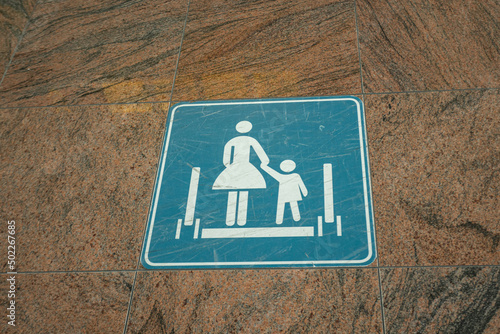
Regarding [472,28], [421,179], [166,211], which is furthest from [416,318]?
[472,28]

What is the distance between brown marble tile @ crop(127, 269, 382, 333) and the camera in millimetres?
2311

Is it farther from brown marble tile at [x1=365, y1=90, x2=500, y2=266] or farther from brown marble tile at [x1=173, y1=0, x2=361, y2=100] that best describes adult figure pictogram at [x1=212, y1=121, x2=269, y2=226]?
brown marble tile at [x1=365, y1=90, x2=500, y2=266]

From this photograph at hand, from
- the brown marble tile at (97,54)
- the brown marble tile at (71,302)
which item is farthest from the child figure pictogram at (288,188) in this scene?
the brown marble tile at (97,54)

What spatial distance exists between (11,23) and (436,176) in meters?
3.99

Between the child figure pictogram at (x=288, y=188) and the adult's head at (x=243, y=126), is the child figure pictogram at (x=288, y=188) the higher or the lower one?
the lower one

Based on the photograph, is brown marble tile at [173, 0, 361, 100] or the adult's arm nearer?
the adult's arm

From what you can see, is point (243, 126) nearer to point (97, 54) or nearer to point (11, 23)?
point (97, 54)

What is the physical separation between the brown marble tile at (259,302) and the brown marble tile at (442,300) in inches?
4.0

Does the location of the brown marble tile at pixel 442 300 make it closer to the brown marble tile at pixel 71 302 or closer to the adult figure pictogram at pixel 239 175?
the adult figure pictogram at pixel 239 175

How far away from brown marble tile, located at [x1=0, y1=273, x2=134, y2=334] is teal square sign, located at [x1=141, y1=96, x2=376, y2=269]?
27 centimetres

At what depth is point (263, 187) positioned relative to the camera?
107 inches

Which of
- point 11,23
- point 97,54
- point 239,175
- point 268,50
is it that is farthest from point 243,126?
point 11,23

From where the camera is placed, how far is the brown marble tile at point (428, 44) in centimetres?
305

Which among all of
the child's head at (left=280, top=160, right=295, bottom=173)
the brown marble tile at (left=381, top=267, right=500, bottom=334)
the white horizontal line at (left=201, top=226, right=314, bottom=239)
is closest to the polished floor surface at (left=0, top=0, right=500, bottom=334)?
the brown marble tile at (left=381, top=267, right=500, bottom=334)
